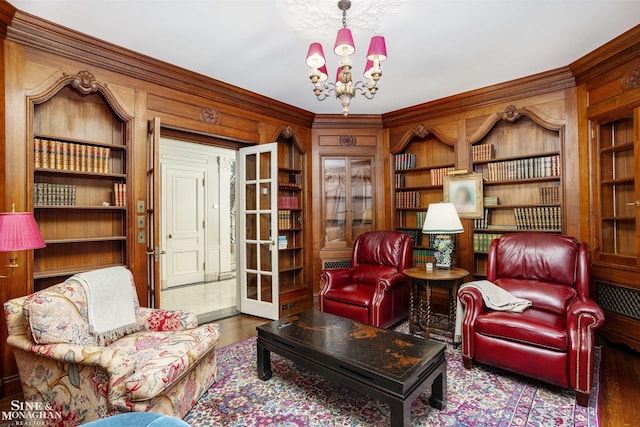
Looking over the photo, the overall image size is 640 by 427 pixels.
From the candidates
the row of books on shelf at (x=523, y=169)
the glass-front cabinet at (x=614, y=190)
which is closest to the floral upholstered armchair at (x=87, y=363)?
the row of books on shelf at (x=523, y=169)

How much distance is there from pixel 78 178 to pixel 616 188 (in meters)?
5.04

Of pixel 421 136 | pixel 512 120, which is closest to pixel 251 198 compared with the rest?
pixel 421 136

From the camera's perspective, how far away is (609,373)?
8.36 feet

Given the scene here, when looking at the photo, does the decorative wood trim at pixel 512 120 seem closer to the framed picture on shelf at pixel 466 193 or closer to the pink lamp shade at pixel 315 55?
the framed picture on shelf at pixel 466 193

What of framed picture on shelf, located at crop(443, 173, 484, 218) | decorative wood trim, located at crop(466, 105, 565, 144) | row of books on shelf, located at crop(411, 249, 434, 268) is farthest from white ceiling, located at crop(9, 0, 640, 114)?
row of books on shelf, located at crop(411, 249, 434, 268)

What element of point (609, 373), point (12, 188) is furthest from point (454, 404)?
point (12, 188)

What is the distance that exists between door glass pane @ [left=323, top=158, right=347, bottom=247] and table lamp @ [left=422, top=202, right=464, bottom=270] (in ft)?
5.26

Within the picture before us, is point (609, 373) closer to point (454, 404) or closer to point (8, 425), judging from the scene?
point (454, 404)

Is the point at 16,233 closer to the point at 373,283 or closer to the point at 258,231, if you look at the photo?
the point at 258,231

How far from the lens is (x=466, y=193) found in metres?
3.99

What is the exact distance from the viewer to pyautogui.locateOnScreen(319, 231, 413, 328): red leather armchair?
3297mm

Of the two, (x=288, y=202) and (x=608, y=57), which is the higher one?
(x=608, y=57)

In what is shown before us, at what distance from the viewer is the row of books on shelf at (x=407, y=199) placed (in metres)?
4.54

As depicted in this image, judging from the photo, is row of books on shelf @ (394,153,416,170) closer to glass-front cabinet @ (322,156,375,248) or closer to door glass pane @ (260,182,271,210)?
glass-front cabinet @ (322,156,375,248)
